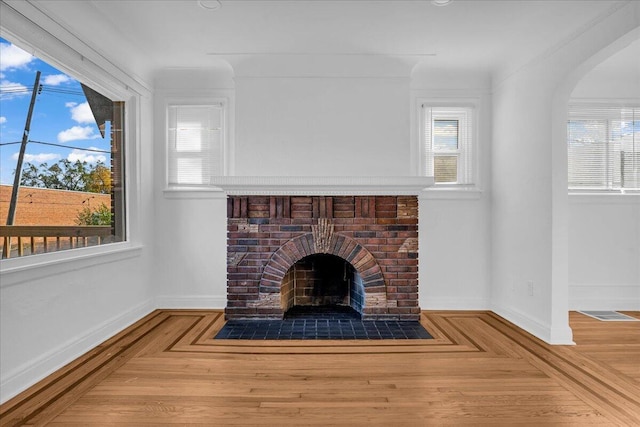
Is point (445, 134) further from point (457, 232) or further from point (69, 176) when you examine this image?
point (69, 176)

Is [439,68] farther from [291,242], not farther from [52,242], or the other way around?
[52,242]

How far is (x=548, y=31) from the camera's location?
3.08 m

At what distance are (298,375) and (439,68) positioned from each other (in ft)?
10.7

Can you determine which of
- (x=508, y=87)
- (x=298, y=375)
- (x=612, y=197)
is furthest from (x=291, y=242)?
(x=612, y=197)

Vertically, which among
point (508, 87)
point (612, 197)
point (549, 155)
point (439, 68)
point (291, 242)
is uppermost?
point (439, 68)

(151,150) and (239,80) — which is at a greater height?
(239,80)

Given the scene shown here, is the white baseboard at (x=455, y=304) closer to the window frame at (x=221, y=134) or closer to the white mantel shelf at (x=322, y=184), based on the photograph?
the white mantel shelf at (x=322, y=184)

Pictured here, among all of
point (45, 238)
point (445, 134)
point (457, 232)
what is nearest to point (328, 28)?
point (445, 134)

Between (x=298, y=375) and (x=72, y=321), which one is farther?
(x=72, y=321)

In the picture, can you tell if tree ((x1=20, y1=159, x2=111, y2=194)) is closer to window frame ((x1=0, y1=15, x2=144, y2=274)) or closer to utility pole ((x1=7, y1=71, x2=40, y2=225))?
utility pole ((x1=7, y1=71, x2=40, y2=225))

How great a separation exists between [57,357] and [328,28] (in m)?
3.09

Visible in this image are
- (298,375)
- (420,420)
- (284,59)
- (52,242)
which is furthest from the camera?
(284,59)

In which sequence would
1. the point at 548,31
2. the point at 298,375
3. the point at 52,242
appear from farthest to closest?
the point at 548,31 < the point at 52,242 < the point at 298,375

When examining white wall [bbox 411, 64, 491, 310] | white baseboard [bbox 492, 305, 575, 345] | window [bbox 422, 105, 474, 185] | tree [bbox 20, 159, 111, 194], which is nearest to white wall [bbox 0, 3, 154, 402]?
tree [bbox 20, 159, 111, 194]
